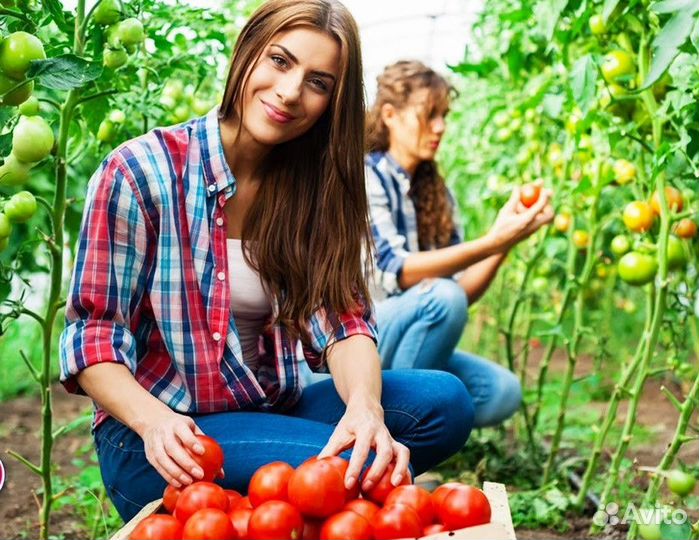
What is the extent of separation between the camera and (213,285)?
1.69m

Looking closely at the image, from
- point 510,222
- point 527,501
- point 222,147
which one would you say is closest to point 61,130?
point 222,147

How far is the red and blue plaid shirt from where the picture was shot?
5.12 feet

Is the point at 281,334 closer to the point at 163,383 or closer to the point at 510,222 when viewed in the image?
the point at 163,383

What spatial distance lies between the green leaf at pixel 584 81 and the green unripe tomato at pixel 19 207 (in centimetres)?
117

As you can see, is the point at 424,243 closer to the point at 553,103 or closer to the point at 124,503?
the point at 553,103

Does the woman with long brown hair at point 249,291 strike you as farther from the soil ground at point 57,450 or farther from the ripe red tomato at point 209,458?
the soil ground at point 57,450

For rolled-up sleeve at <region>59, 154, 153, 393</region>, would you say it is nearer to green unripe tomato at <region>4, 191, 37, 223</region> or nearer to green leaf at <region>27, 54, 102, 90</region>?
green unripe tomato at <region>4, 191, 37, 223</region>

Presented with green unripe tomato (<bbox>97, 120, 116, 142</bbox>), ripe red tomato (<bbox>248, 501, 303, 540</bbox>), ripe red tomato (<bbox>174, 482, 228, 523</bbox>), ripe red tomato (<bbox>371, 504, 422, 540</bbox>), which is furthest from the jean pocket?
green unripe tomato (<bbox>97, 120, 116, 142</bbox>)

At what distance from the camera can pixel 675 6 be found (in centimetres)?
146

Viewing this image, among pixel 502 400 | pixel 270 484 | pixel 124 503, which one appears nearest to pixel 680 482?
pixel 270 484

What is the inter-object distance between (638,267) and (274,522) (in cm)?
123

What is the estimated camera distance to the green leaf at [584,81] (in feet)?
6.58

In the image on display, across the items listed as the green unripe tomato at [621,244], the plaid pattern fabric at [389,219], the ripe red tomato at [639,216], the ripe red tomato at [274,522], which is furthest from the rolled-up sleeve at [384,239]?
the ripe red tomato at [274,522]

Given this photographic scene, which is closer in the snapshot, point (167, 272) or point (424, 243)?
point (167, 272)
